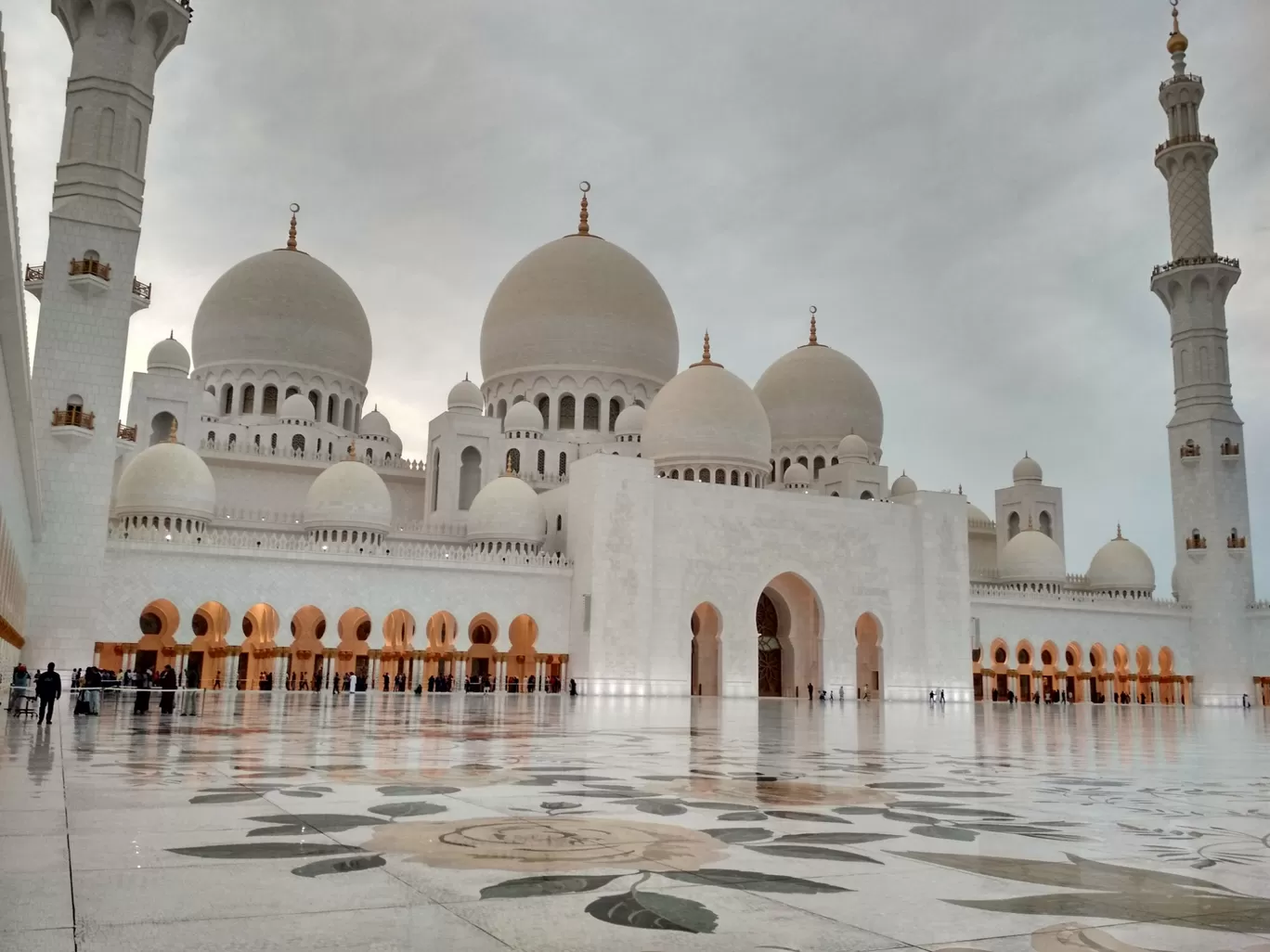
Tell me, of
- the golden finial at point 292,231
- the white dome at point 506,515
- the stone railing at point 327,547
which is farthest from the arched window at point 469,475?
the golden finial at point 292,231

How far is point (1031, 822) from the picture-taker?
3.40m

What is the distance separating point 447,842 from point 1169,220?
33.2 metres

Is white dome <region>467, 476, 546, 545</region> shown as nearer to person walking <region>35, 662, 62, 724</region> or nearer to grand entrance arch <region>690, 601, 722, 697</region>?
grand entrance arch <region>690, 601, 722, 697</region>

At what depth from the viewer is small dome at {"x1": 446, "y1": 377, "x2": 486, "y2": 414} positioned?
97.0 feet

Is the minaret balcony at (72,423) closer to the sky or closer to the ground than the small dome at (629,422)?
closer to the ground

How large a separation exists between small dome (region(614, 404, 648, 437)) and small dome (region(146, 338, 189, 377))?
11150mm

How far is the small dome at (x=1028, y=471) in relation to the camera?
34.7 metres

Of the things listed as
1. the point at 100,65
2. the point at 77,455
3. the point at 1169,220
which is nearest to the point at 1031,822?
the point at 77,455

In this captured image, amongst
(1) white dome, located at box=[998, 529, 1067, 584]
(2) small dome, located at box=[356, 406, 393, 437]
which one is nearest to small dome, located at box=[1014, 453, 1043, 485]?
(1) white dome, located at box=[998, 529, 1067, 584]

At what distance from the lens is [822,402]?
33062 millimetres

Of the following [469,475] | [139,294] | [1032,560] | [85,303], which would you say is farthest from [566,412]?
[85,303]

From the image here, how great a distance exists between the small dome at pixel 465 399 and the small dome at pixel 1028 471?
57.2 ft

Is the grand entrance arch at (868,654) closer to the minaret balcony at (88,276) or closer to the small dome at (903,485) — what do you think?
the small dome at (903,485)

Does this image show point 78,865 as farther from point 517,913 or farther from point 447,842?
point 517,913
